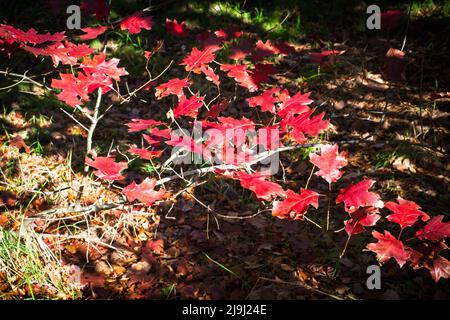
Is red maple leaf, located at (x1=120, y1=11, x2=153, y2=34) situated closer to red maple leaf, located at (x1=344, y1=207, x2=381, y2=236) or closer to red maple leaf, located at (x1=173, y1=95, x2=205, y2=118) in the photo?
red maple leaf, located at (x1=173, y1=95, x2=205, y2=118)

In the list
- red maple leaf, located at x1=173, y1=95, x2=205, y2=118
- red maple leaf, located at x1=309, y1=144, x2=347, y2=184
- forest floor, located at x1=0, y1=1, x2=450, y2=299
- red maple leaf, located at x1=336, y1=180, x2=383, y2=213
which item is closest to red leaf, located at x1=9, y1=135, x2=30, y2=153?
forest floor, located at x1=0, y1=1, x2=450, y2=299

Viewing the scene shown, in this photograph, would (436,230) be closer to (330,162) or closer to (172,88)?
(330,162)

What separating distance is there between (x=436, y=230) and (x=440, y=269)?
18 centimetres

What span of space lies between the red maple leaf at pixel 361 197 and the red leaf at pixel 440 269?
0.36m

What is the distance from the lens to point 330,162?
74.2 inches

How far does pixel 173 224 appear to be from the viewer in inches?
105

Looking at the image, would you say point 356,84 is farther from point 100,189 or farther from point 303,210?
point 100,189

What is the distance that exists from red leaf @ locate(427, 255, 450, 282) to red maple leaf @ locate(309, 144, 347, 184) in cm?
59

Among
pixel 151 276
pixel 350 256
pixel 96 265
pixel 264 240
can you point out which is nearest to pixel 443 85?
pixel 350 256

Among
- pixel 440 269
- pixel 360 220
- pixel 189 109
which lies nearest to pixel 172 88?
pixel 189 109

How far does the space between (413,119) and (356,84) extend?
0.69 m

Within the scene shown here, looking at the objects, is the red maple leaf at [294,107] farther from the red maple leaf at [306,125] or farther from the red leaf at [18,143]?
the red leaf at [18,143]

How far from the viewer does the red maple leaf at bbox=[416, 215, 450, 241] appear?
1.64 m

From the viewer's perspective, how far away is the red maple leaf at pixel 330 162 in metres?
1.85
